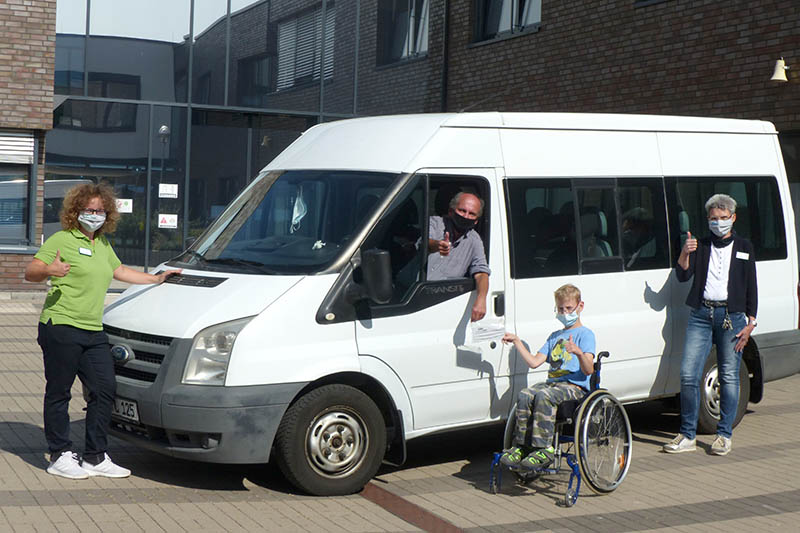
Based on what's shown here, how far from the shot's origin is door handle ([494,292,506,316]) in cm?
727

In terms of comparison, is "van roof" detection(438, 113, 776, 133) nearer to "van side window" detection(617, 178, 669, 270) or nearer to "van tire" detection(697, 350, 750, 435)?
"van side window" detection(617, 178, 669, 270)

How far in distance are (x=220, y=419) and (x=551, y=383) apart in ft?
6.92

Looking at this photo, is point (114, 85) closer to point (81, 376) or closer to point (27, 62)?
point (27, 62)

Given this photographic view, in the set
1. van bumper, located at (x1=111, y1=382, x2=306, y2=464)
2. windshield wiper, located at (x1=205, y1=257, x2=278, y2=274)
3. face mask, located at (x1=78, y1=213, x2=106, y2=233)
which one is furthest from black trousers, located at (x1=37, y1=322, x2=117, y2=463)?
windshield wiper, located at (x1=205, y1=257, x2=278, y2=274)

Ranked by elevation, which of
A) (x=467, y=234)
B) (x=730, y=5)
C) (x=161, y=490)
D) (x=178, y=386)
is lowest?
(x=161, y=490)

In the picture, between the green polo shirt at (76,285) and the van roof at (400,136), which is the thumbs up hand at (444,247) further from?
the green polo shirt at (76,285)

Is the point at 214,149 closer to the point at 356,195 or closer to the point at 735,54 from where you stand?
the point at 735,54

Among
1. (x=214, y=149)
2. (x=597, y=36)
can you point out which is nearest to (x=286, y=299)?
(x=597, y=36)

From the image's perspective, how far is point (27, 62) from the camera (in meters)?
18.9

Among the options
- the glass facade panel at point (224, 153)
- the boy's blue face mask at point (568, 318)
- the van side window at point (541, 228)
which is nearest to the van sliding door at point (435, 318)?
the van side window at point (541, 228)

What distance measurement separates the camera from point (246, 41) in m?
21.3

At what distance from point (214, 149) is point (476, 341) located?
14.5 metres

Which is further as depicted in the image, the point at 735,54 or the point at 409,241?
the point at 735,54

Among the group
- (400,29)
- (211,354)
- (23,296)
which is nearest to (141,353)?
(211,354)
